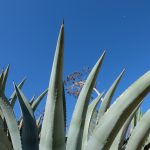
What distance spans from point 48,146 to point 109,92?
436mm

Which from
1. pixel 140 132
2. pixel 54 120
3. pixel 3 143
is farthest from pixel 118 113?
pixel 3 143

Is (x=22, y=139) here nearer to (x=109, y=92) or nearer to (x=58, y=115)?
(x=58, y=115)

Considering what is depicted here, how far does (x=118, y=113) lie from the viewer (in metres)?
1.02

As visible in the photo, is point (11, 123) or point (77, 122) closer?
point (77, 122)

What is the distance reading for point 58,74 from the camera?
42.1 inches

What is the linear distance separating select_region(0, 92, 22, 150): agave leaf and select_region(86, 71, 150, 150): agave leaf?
31 cm

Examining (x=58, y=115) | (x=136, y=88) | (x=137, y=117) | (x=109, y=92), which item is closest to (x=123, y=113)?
(x=136, y=88)

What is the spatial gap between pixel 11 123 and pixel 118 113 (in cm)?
47

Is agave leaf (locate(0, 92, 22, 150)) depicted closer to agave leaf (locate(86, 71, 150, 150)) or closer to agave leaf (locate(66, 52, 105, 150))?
agave leaf (locate(66, 52, 105, 150))

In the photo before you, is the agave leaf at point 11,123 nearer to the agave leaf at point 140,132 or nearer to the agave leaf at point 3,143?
the agave leaf at point 3,143

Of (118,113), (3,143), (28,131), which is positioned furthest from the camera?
(28,131)

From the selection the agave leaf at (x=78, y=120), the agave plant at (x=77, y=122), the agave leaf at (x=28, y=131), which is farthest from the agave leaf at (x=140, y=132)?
the agave leaf at (x=28, y=131)

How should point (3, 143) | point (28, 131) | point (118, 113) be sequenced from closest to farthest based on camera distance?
point (118, 113) < point (3, 143) < point (28, 131)

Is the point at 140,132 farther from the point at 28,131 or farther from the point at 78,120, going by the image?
the point at 28,131
